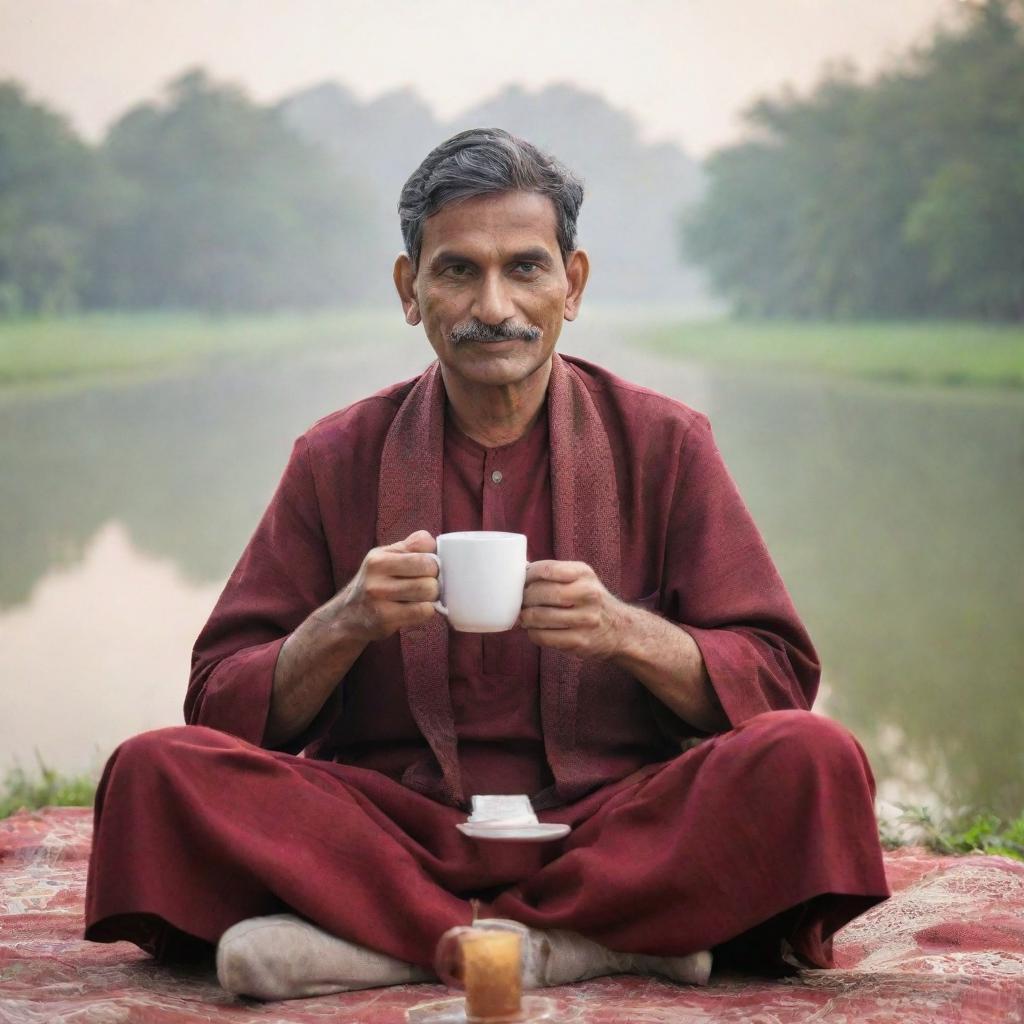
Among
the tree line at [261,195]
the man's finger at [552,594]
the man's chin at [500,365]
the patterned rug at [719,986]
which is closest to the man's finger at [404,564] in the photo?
the man's finger at [552,594]

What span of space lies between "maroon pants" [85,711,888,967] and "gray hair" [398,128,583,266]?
3.62 ft

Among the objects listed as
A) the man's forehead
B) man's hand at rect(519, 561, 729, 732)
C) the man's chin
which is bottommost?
man's hand at rect(519, 561, 729, 732)

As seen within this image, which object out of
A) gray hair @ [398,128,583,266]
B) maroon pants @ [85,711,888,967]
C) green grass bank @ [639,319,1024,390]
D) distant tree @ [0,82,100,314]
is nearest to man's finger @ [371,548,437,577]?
maroon pants @ [85,711,888,967]

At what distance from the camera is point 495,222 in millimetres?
3131

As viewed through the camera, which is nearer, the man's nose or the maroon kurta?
the maroon kurta

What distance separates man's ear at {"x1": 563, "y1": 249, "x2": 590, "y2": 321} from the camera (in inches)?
130

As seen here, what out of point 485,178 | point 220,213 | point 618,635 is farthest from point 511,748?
point 220,213

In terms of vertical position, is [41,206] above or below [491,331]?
above

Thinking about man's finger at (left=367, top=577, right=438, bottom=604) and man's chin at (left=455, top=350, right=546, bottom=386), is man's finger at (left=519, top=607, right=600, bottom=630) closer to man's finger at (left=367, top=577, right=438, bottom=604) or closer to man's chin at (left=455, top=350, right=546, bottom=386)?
man's finger at (left=367, top=577, right=438, bottom=604)

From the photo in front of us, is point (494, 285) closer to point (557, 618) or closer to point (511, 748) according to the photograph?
point (557, 618)

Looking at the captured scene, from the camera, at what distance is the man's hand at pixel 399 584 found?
8.82 feet

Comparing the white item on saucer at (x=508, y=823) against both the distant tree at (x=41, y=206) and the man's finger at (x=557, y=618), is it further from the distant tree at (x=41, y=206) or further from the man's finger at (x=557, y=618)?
the distant tree at (x=41, y=206)

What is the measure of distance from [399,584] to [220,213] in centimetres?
426

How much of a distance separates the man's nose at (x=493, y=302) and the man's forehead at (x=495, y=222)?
7 cm
